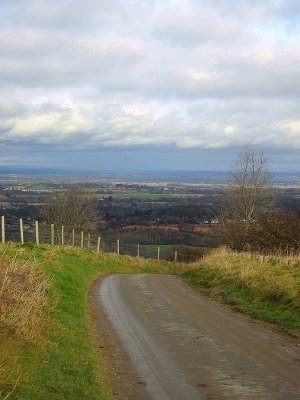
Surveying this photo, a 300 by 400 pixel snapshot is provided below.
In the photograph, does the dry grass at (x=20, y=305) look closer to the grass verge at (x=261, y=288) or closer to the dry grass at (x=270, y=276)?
the grass verge at (x=261, y=288)

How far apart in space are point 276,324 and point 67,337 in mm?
5177

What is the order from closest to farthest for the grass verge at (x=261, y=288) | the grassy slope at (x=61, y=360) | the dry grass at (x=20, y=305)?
the grassy slope at (x=61, y=360), the dry grass at (x=20, y=305), the grass verge at (x=261, y=288)

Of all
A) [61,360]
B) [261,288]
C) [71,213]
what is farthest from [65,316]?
[71,213]

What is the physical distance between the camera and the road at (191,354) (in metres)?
7.36

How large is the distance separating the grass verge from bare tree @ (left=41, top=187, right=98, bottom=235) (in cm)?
4100

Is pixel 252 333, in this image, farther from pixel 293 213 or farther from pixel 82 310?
pixel 293 213

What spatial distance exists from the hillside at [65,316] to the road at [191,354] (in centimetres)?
49

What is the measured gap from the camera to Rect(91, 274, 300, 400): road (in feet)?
24.2

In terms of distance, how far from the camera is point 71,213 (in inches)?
2491

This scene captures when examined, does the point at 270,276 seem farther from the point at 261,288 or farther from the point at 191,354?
the point at 191,354

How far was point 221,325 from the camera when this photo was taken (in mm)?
12172

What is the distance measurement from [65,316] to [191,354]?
390 cm

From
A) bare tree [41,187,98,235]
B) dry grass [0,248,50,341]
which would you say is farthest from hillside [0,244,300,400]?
bare tree [41,187,98,235]

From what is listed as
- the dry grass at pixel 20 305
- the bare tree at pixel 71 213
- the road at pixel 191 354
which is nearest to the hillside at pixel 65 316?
the dry grass at pixel 20 305
